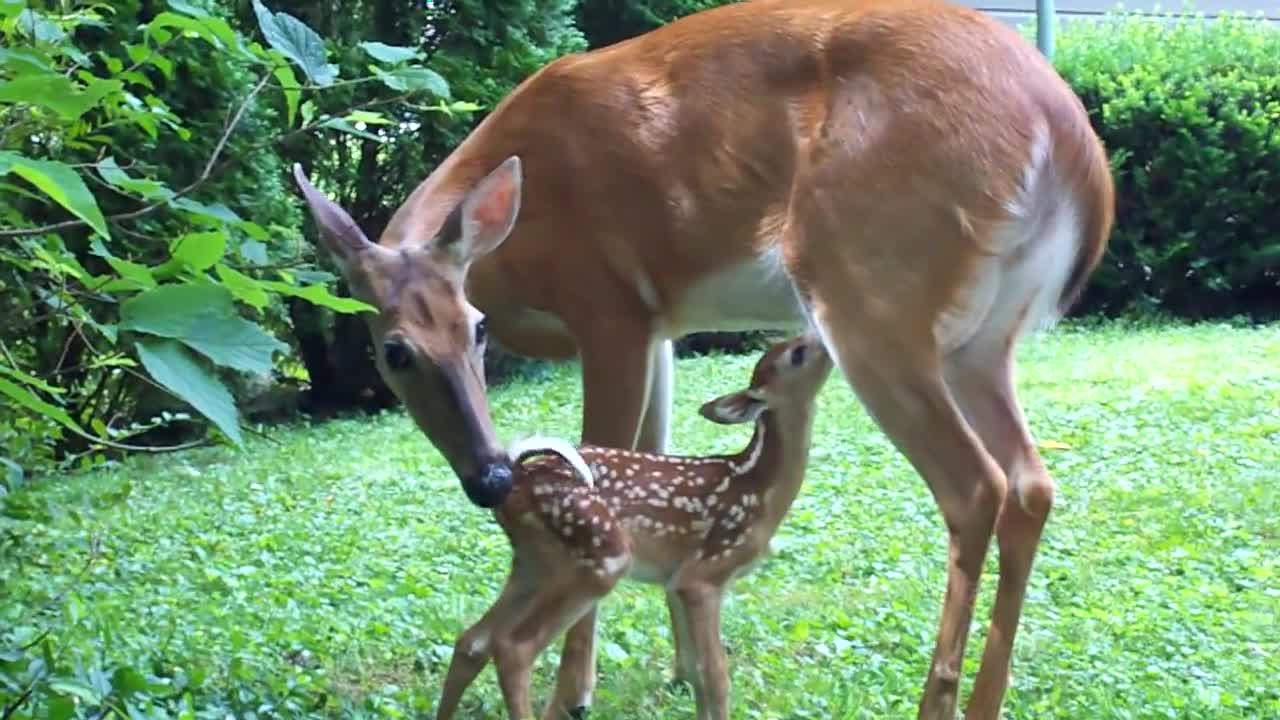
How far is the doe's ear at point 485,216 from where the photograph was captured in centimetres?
378

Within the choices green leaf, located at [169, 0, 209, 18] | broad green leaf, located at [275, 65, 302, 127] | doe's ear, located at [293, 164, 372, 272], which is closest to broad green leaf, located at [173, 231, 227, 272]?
green leaf, located at [169, 0, 209, 18]

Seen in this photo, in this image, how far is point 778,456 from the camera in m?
4.04

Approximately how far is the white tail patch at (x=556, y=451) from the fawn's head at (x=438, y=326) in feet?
0.46

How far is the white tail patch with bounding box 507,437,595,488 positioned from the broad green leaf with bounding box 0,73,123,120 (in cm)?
179

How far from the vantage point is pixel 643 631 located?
195 inches

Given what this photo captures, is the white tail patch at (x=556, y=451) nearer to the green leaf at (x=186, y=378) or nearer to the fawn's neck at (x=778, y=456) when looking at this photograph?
the fawn's neck at (x=778, y=456)

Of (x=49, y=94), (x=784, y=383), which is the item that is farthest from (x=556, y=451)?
(x=49, y=94)

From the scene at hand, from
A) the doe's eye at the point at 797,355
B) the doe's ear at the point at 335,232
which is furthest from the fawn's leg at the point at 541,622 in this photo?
the doe's ear at the point at 335,232

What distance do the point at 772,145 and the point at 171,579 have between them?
2652 mm

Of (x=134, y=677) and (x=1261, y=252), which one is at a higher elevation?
(x=134, y=677)

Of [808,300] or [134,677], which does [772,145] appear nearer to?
[808,300]

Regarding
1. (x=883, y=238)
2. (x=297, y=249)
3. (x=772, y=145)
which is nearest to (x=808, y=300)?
(x=883, y=238)

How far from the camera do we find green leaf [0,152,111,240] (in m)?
1.86

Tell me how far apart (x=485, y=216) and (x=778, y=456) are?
970 millimetres
